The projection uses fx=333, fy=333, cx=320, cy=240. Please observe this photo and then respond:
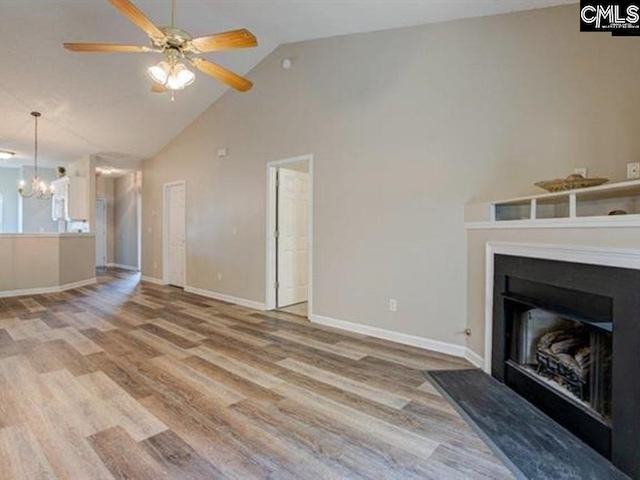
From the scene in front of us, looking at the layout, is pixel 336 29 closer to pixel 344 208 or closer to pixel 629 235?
pixel 344 208

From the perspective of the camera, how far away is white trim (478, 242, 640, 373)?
5.46 ft

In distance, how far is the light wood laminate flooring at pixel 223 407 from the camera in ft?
5.56

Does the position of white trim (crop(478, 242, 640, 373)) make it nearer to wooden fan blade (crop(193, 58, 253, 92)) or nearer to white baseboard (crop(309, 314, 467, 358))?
white baseboard (crop(309, 314, 467, 358))

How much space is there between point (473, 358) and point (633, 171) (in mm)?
1851

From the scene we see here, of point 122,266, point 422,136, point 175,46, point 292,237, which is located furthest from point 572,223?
point 122,266

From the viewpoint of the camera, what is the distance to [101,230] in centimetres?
1033

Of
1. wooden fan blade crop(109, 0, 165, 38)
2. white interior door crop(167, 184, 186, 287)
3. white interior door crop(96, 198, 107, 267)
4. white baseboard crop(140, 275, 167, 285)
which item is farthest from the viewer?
white interior door crop(96, 198, 107, 267)

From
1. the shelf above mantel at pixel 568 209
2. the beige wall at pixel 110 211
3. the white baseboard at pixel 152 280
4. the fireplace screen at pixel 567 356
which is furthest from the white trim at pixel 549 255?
the beige wall at pixel 110 211

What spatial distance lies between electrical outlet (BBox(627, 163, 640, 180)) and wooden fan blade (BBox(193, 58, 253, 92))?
9.63ft

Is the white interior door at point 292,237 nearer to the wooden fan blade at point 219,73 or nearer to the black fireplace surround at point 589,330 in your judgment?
the wooden fan blade at point 219,73

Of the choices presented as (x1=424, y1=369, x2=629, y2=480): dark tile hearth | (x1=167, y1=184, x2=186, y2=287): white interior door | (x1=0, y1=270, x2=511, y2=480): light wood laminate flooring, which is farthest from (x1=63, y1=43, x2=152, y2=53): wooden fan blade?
(x1=167, y1=184, x2=186, y2=287): white interior door

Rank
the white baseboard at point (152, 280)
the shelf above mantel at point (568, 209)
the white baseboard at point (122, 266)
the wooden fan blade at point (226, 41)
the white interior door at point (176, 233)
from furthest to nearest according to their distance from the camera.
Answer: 1. the white baseboard at point (122, 266)
2. the white baseboard at point (152, 280)
3. the white interior door at point (176, 233)
4. the wooden fan blade at point (226, 41)
5. the shelf above mantel at point (568, 209)

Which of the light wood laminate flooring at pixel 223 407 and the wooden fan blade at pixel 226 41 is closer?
the light wood laminate flooring at pixel 223 407

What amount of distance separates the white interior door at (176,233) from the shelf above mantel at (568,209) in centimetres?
557
